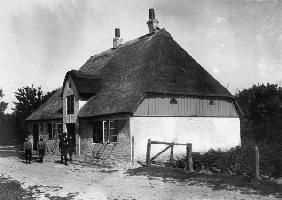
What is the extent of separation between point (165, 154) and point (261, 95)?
19.7 m

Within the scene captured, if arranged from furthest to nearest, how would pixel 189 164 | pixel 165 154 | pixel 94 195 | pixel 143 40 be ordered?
1. pixel 143 40
2. pixel 165 154
3. pixel 189 164
4. pixel 94 195

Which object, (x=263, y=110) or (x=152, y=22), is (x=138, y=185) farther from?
(x=263, y=110)

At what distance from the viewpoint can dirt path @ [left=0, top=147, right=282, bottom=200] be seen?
1012cm

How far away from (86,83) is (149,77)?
5336 millimetres

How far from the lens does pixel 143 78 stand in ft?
69.1

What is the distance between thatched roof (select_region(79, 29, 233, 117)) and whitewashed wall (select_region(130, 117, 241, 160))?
1.51 m

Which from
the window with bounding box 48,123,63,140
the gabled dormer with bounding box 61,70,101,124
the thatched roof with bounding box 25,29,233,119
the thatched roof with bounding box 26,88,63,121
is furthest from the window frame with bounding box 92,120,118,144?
the window with bounding box 48,123,63,140

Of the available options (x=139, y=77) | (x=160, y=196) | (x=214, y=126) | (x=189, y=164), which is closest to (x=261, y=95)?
(x=214, y=126)

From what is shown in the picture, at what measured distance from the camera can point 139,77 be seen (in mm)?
21438

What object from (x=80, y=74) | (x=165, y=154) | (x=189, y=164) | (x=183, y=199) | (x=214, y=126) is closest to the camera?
(x=183, y=199)

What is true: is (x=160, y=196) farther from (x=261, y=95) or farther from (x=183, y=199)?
(x=261, y=95)

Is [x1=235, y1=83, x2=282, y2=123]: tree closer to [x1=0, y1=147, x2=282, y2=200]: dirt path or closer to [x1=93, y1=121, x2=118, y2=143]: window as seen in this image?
[x1=93, y1=121, x2=118, y2=143]: window

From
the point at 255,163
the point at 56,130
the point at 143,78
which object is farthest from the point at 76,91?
the point at 255,163

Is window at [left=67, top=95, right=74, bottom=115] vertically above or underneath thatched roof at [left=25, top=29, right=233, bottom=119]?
underneath
